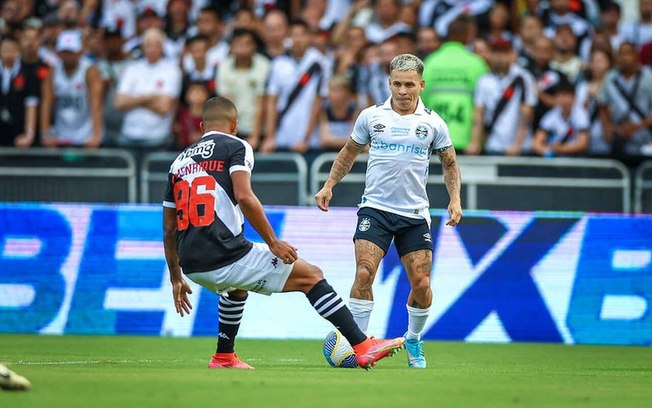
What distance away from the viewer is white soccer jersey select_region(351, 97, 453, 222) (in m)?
10.8

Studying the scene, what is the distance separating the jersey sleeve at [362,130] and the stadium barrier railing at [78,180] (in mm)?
6189

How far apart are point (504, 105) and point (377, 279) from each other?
3.55m

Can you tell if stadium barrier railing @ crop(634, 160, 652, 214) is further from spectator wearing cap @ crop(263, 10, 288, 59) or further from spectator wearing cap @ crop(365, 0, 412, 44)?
spectator wearing cap @ crop(263, 10, 288, 59)

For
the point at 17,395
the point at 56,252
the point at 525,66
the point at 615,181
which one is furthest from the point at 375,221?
the point at 525,66

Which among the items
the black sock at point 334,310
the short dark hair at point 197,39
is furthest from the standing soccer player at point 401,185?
the short dark hair at point 197,39

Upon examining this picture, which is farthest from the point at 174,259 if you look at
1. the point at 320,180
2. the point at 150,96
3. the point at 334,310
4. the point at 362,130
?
the point at 150,96

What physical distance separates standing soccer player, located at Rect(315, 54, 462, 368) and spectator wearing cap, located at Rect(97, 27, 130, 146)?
761 cm

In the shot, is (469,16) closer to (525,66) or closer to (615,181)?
(525,66)

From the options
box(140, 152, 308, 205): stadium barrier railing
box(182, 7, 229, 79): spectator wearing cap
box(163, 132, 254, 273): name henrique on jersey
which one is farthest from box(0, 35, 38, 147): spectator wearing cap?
box(163, 132, 254, 273): name henrique on jersey

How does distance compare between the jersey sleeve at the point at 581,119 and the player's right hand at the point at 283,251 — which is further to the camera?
the jersey sleeve at the point at 581,119

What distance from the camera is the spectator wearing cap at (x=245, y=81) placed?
17125 mm

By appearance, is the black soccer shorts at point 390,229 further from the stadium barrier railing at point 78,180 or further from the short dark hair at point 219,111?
the stadium barrier railing at point 78,180

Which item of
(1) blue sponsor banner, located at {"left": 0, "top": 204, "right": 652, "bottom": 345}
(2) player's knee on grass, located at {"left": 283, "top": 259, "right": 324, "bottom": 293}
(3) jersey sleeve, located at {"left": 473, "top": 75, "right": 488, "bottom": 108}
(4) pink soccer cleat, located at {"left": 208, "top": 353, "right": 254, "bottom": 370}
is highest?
(3) jersey sleeve, located at {"left": 473, "top": 75, "right": 488, "bottom": 108}

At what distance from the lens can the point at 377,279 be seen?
14.7m
